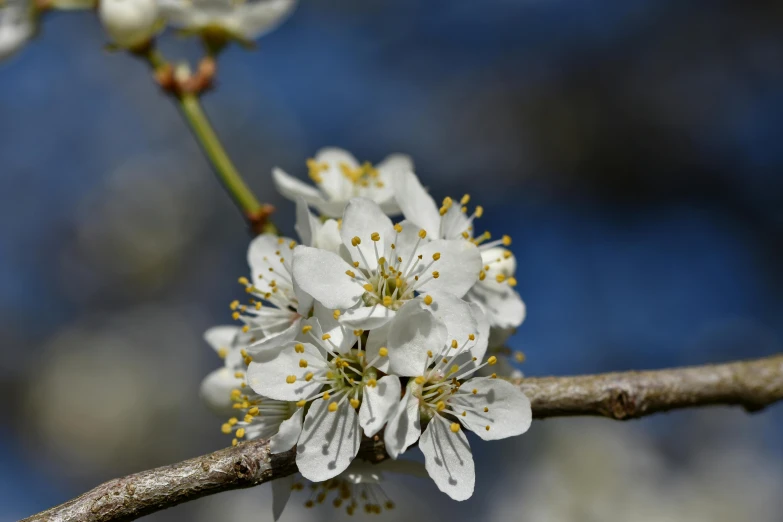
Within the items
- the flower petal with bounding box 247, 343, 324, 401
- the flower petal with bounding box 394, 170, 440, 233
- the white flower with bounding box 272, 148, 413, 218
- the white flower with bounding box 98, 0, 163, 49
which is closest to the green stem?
the white flower with bounding box 272, 148, 413, 218

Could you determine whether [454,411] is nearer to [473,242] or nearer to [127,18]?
[473,242]

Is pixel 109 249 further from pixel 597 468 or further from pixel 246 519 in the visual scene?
pixel 597 468

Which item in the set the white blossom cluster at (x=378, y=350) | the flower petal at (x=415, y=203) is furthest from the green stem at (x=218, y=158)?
the flower petal at (x=415, y=203)

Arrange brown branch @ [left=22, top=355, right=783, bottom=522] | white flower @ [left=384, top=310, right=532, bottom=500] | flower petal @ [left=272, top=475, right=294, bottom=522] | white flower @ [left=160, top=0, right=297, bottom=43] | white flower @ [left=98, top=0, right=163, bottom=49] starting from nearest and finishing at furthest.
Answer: brown branch @ [left=22, top=355, right=783, bottom=522] < white flower @ [left=384, top=310, right=532, bottom=500] < flower petal @ [left=272, top=475, right=294, bottom=522] < white flower @ [left=98, top=0, right=163, bottom=49] < white flower @ [left=160, top=0, right=297, bottom=43]

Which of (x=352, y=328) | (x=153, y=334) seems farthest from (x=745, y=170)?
(x=352, y=328)

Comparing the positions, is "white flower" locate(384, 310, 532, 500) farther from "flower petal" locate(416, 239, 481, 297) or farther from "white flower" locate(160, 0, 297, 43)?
"white flower" locate(160, 0, 297, 43)

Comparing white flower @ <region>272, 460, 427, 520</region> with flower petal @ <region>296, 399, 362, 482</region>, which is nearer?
flower petal @ <region>296, 399, 362, 482</region>
